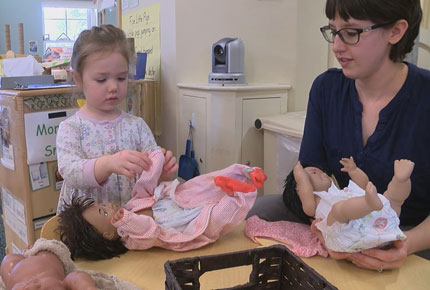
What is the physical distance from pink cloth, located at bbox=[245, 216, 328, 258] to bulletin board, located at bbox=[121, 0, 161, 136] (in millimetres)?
1212

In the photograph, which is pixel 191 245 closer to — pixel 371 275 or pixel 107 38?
pixel 371 275

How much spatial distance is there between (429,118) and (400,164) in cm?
31

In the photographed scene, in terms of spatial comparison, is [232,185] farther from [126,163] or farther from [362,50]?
[362,50]

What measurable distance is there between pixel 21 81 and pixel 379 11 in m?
1.25

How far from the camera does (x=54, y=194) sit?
58.9 inches

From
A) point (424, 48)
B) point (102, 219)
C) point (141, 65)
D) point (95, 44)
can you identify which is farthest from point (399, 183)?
point (424, 48)

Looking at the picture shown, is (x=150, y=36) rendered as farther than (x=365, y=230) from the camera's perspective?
Yes

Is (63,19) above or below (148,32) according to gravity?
above

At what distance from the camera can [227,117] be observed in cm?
170

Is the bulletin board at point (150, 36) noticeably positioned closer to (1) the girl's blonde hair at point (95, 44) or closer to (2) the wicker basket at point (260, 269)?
(1) the girl's blonde hair at point (95, 44)

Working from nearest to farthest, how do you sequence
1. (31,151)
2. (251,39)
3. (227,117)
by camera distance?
1. (31,151)
2. (227,117)
3. (251,39)

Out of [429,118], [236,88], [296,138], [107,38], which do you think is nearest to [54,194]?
[107,38]

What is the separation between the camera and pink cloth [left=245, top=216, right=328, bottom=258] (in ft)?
2.67

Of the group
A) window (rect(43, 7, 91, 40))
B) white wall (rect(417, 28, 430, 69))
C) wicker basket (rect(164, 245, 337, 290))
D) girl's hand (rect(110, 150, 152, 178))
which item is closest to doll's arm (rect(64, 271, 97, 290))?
wicker basket (rect(164, 245, 337, 290))
